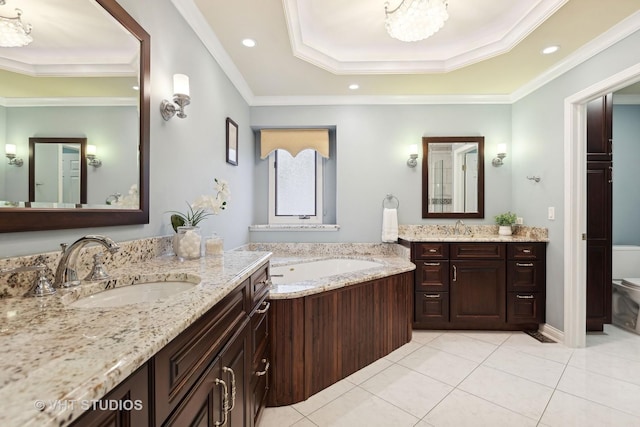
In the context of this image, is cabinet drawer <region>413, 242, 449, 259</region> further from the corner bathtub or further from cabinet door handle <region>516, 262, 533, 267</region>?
cabinet door handle <region>516, 262, 533, 267</region>

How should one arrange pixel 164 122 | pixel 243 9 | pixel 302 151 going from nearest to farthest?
pixel 164 122 → pixel 243 9 → pixel 302 151

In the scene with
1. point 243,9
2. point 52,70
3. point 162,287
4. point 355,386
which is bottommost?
point 355,386

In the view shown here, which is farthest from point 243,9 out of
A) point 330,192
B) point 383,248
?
point 383,248

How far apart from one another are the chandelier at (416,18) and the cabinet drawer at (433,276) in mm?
1915

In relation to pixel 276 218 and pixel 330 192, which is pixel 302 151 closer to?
pixel 330 192

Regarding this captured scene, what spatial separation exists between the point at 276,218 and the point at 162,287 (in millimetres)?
2333

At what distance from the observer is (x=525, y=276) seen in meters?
2.69

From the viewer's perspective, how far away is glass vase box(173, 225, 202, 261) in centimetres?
140

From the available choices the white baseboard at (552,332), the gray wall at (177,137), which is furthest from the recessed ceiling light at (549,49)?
the gray wall at (177,137)

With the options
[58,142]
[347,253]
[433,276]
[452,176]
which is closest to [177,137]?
[58,142]

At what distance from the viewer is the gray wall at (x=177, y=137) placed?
122 centimetres

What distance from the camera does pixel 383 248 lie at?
3.13 metres

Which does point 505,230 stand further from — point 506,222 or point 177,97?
point 177,97

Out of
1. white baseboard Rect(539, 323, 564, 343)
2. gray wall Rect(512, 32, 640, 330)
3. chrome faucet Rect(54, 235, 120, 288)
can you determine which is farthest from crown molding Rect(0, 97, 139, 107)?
white baseboard Rect(539, 323, 564, 343)
